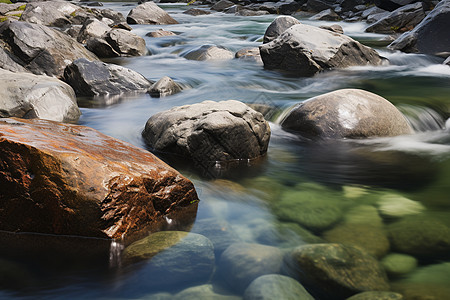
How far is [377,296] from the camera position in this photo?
2584 millimetres

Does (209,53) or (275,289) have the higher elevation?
(209,53)

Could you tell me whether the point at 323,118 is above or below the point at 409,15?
below

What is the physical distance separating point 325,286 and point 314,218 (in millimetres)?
1088

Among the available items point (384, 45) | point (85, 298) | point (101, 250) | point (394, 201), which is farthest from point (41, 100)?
point (384, 45)

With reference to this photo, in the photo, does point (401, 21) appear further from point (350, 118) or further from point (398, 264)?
point (398, 264)

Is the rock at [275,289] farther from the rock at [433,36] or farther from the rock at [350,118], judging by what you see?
the rock at [433,36]

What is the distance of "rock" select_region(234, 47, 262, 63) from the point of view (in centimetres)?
1250

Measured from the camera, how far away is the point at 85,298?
8.87ft

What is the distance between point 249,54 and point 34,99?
777 cm

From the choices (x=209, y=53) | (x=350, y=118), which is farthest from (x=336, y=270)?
(x=209, y=53)

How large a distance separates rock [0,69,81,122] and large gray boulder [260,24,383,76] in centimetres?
583

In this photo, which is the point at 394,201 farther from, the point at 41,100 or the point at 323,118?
the point at 41,100

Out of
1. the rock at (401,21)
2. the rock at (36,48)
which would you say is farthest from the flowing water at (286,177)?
the rock at (401,21)

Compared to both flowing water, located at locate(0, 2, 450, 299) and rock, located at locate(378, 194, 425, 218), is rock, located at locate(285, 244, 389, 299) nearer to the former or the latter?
flowing water, located at locate(0, 2, 450, 299)
